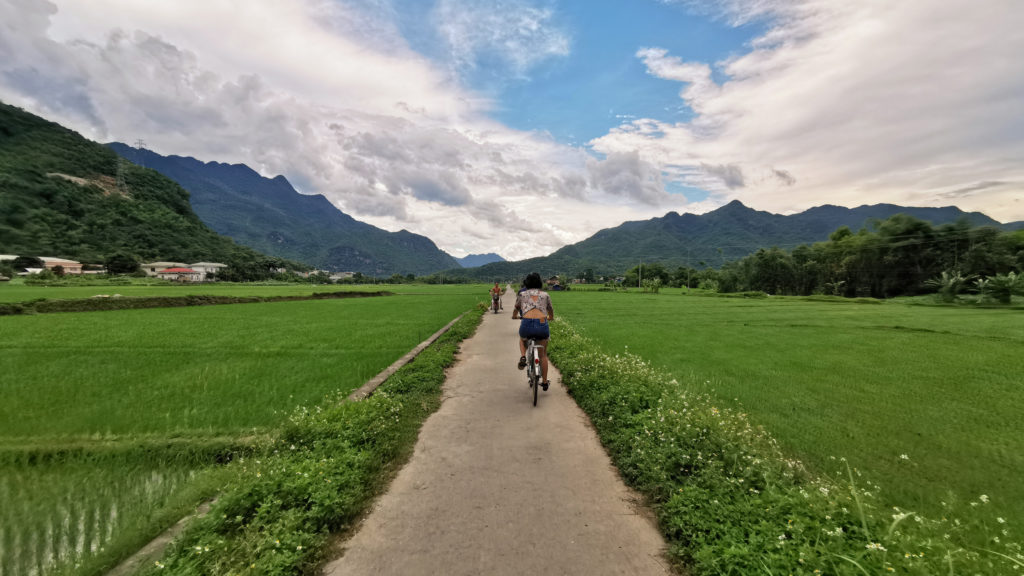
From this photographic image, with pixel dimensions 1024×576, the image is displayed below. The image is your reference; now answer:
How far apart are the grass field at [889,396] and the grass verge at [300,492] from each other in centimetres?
553

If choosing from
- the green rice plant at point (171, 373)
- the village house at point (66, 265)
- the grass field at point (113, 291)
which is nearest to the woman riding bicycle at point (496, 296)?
the green rice plant at point (171, 373)

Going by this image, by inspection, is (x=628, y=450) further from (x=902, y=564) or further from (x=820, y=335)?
(x=820, y=335)

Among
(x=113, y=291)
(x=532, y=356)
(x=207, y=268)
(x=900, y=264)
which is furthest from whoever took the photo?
(x=207, y=268)

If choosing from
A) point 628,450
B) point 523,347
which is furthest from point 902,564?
point 523,347

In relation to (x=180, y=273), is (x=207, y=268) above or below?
above

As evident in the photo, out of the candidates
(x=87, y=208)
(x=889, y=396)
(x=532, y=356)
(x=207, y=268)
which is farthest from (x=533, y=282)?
(x=207, y=268)

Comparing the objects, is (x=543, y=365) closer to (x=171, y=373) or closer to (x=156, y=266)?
(x=171, y=373)

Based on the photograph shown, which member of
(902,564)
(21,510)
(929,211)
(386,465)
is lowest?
(21,510)

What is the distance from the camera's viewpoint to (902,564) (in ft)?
7.55

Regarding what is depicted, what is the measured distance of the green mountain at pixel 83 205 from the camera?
49.6ft

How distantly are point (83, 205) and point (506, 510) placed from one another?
63.9 metres

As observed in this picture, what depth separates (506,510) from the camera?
3.46 metres

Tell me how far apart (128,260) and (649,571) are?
10132cm

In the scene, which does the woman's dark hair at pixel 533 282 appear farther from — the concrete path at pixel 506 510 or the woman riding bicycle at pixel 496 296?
the woman riding bicycle at pixel 496 296
